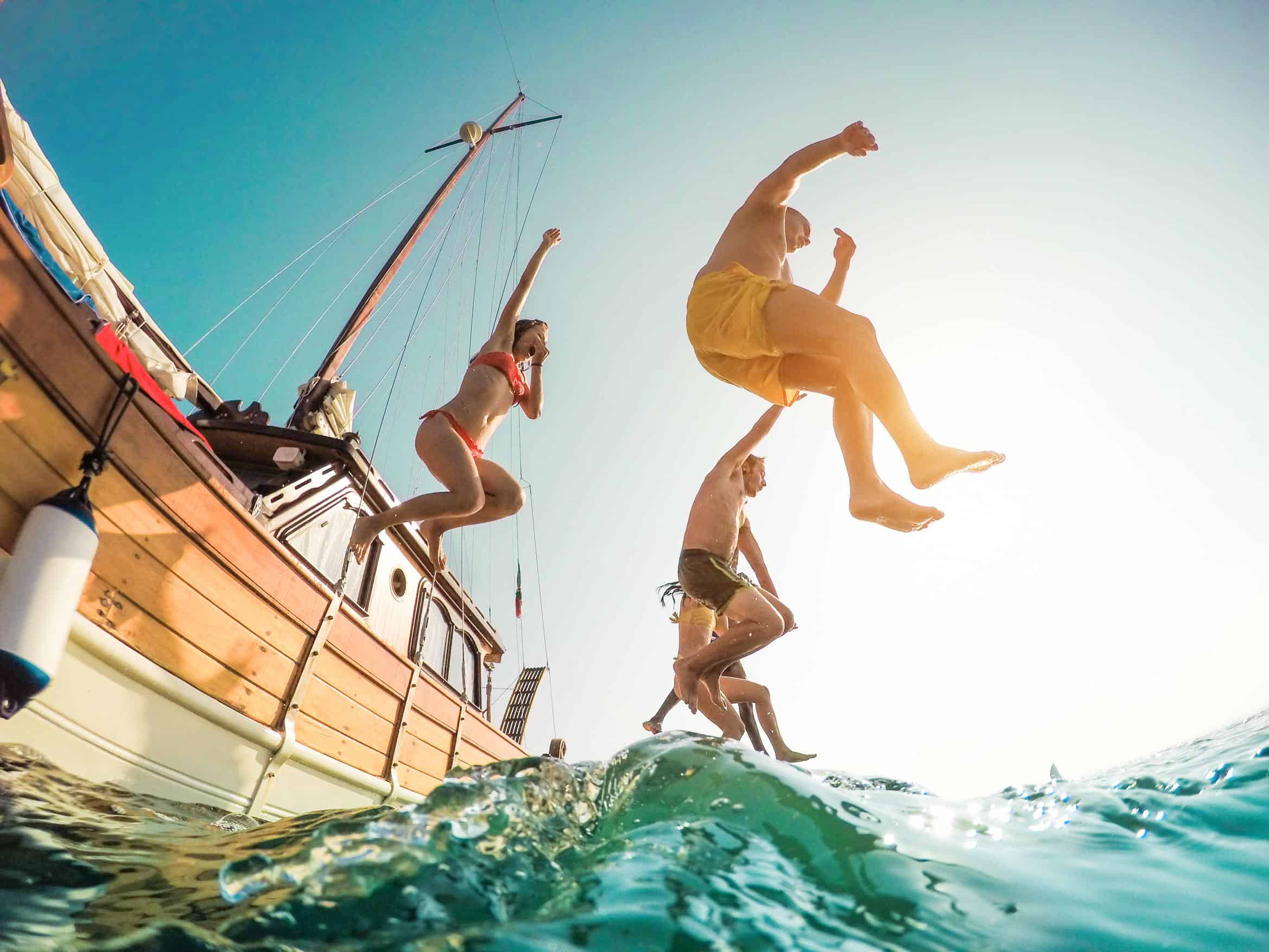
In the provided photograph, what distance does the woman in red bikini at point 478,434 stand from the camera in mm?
3455

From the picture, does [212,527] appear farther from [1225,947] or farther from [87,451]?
[1225,947]

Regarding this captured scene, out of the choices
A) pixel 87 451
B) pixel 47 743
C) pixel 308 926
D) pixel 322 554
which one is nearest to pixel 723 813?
pixel 308 926

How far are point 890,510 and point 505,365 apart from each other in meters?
2.54

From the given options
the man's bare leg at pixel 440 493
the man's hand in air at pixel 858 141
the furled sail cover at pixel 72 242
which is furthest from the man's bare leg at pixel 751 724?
the furled sail cover at pixel 72 242

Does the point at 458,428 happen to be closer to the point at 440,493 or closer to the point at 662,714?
the point at 440,493

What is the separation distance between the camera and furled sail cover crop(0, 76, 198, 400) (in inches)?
150

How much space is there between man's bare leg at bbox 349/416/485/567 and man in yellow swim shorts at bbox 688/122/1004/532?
1439mm

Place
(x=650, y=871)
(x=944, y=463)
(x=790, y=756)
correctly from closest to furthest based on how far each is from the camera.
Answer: (x=650, y=871) < (x=944, y=463) < (x=790, y=756)

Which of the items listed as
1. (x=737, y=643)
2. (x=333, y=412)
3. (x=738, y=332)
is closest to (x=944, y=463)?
(x=738, y=332)

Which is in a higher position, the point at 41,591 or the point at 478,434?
the point at 478,434

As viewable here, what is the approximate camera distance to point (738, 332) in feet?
8.73

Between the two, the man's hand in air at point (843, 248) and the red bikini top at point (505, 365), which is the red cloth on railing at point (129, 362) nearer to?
the red bikini top at point (505, 365)

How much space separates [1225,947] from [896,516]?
1496 millimetres

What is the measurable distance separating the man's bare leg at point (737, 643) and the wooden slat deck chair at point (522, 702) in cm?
526
